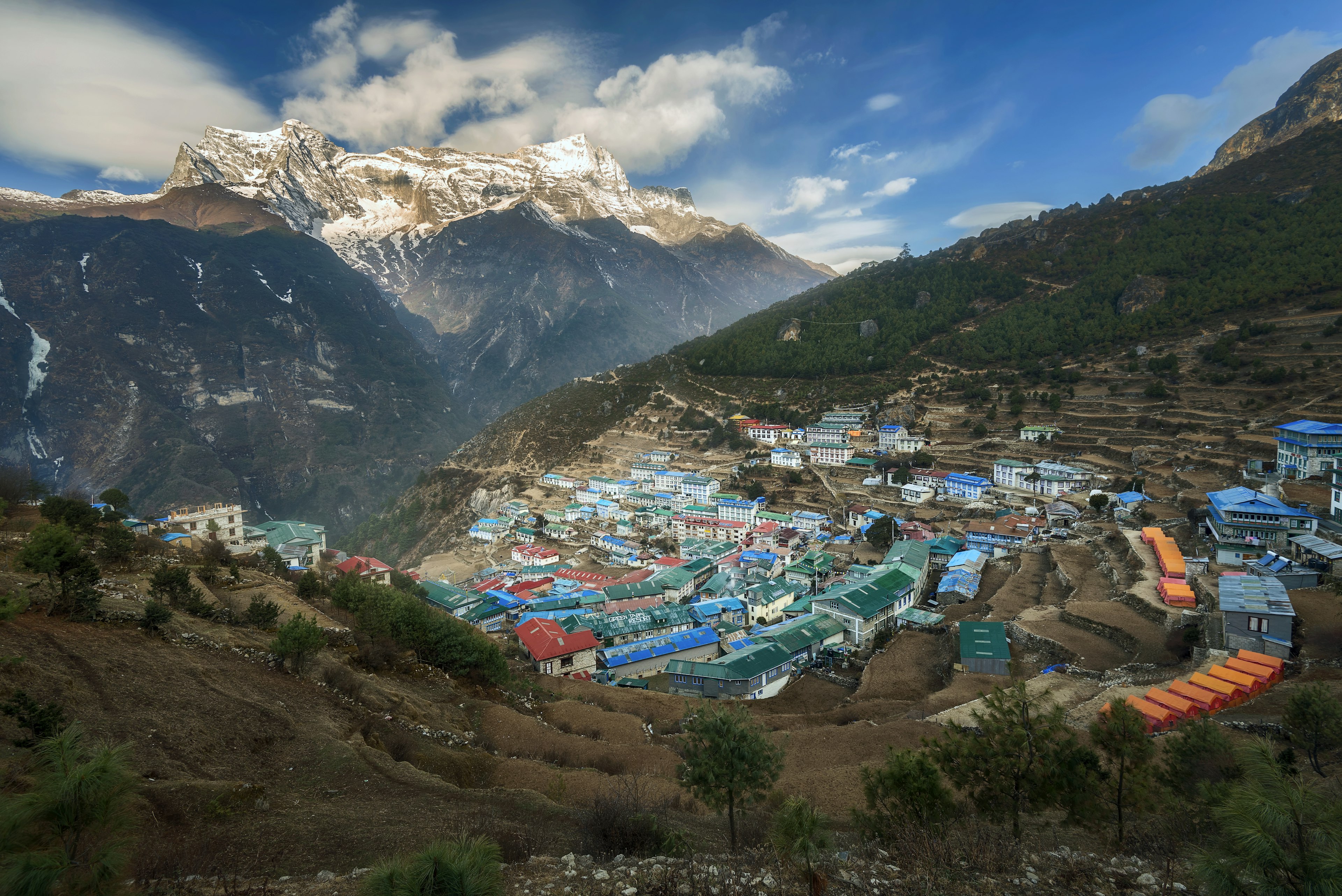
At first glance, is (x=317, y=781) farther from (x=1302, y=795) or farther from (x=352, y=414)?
(x=352, y=414)

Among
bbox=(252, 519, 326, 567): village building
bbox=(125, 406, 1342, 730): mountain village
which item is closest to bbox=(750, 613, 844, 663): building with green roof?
bbox=(125, 406, 1342, 730): mountain village

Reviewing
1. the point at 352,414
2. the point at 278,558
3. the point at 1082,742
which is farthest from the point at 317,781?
the point at 352,414

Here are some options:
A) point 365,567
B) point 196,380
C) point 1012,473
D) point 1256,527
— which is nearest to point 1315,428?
point 1256,527

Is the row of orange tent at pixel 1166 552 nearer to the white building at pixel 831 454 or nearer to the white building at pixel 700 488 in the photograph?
the white building at pixel 831 454

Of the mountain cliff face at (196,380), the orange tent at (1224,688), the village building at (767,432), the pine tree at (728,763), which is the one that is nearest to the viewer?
the pine tree at (728,763)

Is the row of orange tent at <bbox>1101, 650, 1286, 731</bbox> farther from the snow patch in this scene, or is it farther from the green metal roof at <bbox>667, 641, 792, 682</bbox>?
the snow patch

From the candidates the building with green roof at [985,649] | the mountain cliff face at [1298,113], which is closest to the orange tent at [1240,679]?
the building with green roof at [985,649]
